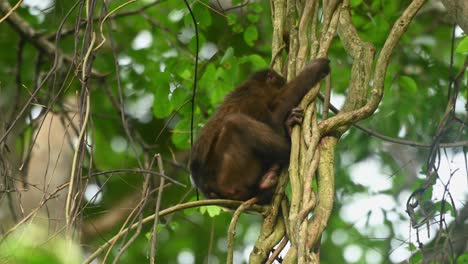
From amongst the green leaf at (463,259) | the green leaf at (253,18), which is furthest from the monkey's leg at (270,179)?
the green leaf at (253,18)

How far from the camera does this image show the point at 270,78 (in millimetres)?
4598

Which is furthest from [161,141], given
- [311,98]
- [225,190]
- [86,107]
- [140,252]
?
[86,107]

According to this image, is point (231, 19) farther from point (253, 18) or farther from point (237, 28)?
point (253, 18)

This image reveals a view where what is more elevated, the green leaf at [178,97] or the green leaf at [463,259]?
the green leaf at [178,97]

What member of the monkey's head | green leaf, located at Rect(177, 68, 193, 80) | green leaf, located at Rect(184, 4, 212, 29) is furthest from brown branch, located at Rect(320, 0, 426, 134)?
green leaf, located at Rect(177, 68, 193, 80)

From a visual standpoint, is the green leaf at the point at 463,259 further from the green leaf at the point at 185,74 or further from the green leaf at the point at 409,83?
the green leaf at the point at 185,74

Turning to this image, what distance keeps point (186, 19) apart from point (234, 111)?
0.73 m

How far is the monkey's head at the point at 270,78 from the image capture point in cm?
443

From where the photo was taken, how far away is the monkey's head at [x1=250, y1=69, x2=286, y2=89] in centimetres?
443

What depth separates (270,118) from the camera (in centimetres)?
457

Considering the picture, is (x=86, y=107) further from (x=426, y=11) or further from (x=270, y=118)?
(x=426, y=11)

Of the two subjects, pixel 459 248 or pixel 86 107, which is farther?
pixel 459 248

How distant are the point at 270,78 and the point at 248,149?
0.50 m

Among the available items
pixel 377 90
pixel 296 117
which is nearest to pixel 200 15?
pixel 296 117
